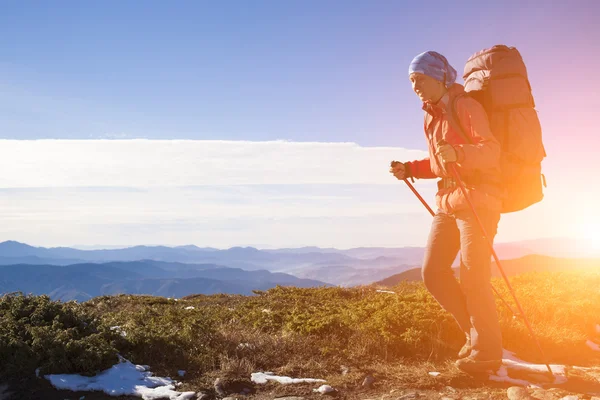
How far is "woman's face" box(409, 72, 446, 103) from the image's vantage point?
5.35m

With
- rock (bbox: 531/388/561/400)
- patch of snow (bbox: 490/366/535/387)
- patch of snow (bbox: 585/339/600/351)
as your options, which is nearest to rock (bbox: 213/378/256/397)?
patch of snow (bbox: 490/366/535/387)

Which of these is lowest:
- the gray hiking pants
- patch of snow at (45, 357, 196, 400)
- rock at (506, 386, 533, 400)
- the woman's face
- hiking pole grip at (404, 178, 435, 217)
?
rock at (506, 386, 533, 400)

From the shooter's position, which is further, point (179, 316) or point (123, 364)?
point (179, 316)

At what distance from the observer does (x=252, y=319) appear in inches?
313

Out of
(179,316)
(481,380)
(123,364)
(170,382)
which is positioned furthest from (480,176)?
(179,316)

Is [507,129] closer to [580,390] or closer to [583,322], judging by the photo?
[580,390]

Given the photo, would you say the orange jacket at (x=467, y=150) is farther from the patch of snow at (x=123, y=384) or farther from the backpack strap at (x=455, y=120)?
the patch of snow at (x=123, y=384)

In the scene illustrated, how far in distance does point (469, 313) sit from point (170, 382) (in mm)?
3471

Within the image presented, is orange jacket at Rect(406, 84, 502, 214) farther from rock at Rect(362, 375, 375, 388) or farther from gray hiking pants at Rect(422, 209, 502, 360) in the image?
rock at Rect(362, 375, 375, 388)

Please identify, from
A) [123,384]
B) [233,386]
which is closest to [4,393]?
[123,384]

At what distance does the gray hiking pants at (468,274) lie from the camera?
5.32 metres

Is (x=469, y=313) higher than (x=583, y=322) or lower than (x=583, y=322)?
higher

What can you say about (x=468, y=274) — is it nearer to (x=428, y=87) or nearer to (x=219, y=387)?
(x=428, y=87)

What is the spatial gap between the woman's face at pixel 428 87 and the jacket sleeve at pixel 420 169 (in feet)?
3.16
